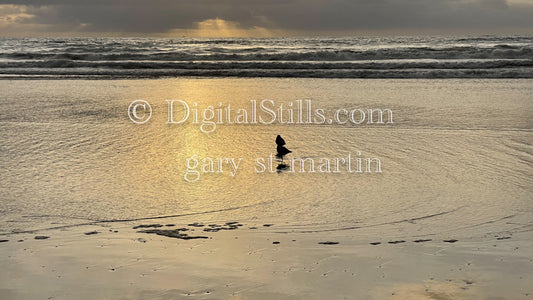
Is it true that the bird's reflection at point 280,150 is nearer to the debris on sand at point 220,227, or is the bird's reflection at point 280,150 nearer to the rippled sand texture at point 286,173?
the rippled sand texture at point 286,173

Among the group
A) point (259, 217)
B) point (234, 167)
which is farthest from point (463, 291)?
point (234, 167)

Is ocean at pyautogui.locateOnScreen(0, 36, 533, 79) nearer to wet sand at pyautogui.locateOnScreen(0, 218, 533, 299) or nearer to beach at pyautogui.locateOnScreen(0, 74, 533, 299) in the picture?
beach at pyautogui.locateOnScreen(0, 74, 533, 299)

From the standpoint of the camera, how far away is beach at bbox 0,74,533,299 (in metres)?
3.80

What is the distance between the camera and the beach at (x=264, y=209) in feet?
→ 12.5

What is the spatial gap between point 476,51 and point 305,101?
54.1ft

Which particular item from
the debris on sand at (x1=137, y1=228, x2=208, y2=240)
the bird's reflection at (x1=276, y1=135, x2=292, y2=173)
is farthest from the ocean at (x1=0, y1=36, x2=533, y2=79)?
the debris on sand at (x1=137, y1=228, x2=208, y2=240)

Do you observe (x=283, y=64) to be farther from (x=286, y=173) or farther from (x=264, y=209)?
(x=264, y=209)

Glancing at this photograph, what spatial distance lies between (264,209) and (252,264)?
4.76ft

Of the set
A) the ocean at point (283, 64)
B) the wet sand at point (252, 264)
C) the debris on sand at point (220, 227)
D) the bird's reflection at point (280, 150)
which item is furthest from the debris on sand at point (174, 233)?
the ocean at point (283, 64)

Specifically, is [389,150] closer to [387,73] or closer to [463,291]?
[463,291]

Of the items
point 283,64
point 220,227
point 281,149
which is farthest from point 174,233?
point 283,64

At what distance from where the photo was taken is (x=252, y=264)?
4090mm

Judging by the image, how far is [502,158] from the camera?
24.8ft

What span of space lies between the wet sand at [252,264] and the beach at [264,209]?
15mm
